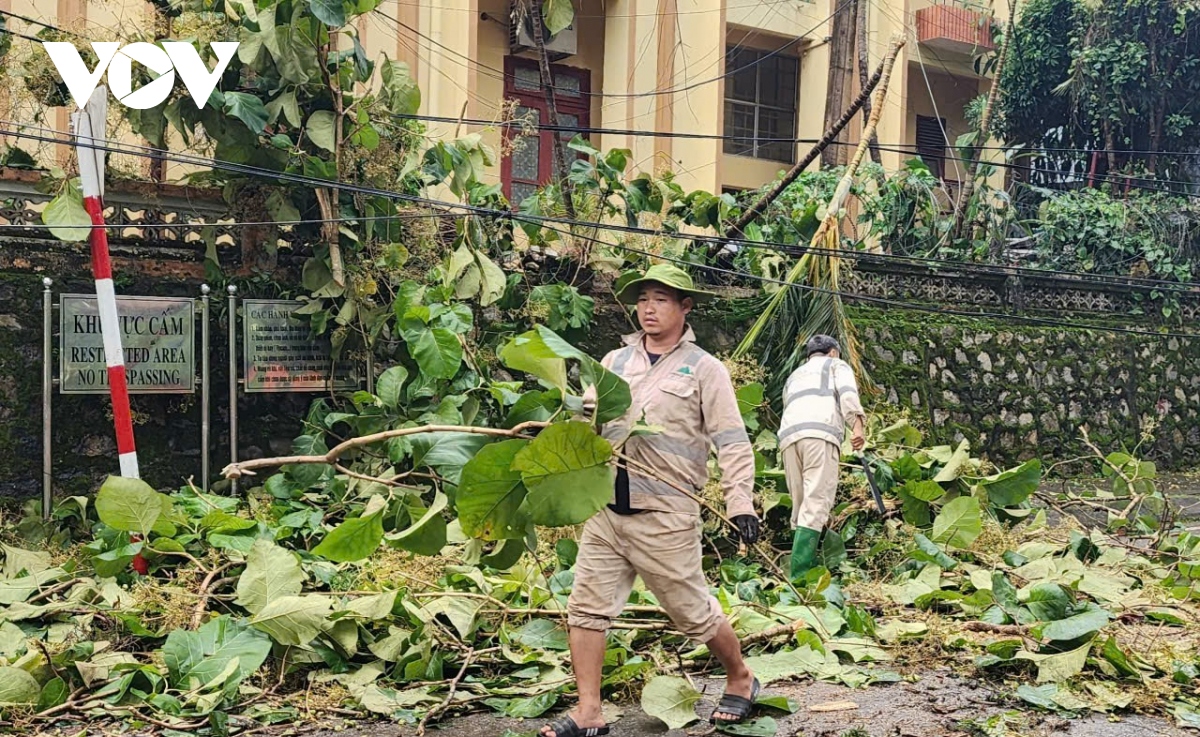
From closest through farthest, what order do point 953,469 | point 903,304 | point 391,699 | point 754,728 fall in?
point 754,728 → point 391,699 → point 953,469 → point 903,304

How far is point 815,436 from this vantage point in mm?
7410

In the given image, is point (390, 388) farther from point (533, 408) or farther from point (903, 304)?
point (903, 304)

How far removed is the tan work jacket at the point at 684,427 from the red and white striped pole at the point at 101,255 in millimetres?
3404

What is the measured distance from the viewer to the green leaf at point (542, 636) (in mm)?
5250

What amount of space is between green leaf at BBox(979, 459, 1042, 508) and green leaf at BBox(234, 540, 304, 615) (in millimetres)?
4597

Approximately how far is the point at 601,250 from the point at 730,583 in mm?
4237

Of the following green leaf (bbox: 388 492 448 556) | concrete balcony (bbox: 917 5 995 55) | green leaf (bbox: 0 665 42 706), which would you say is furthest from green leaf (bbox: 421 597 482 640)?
concrete balcony (bbox: 917 5 995 55)

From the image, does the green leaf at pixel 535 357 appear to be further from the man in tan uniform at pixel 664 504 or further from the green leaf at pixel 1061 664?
the green leaf at pixel 1061 664

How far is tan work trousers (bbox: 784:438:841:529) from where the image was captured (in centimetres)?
732

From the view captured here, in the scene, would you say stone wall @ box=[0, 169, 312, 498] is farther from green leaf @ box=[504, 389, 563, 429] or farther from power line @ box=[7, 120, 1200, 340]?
green leaf @ box=[504, 389, 563, 429]

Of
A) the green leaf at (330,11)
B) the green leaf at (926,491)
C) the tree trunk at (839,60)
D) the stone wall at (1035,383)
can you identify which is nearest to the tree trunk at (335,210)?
the green leaf at (330,11)

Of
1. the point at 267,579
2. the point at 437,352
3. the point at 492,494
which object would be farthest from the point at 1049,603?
the point at 437,352

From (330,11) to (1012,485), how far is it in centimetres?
545

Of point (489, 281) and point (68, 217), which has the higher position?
point (68, 217)
